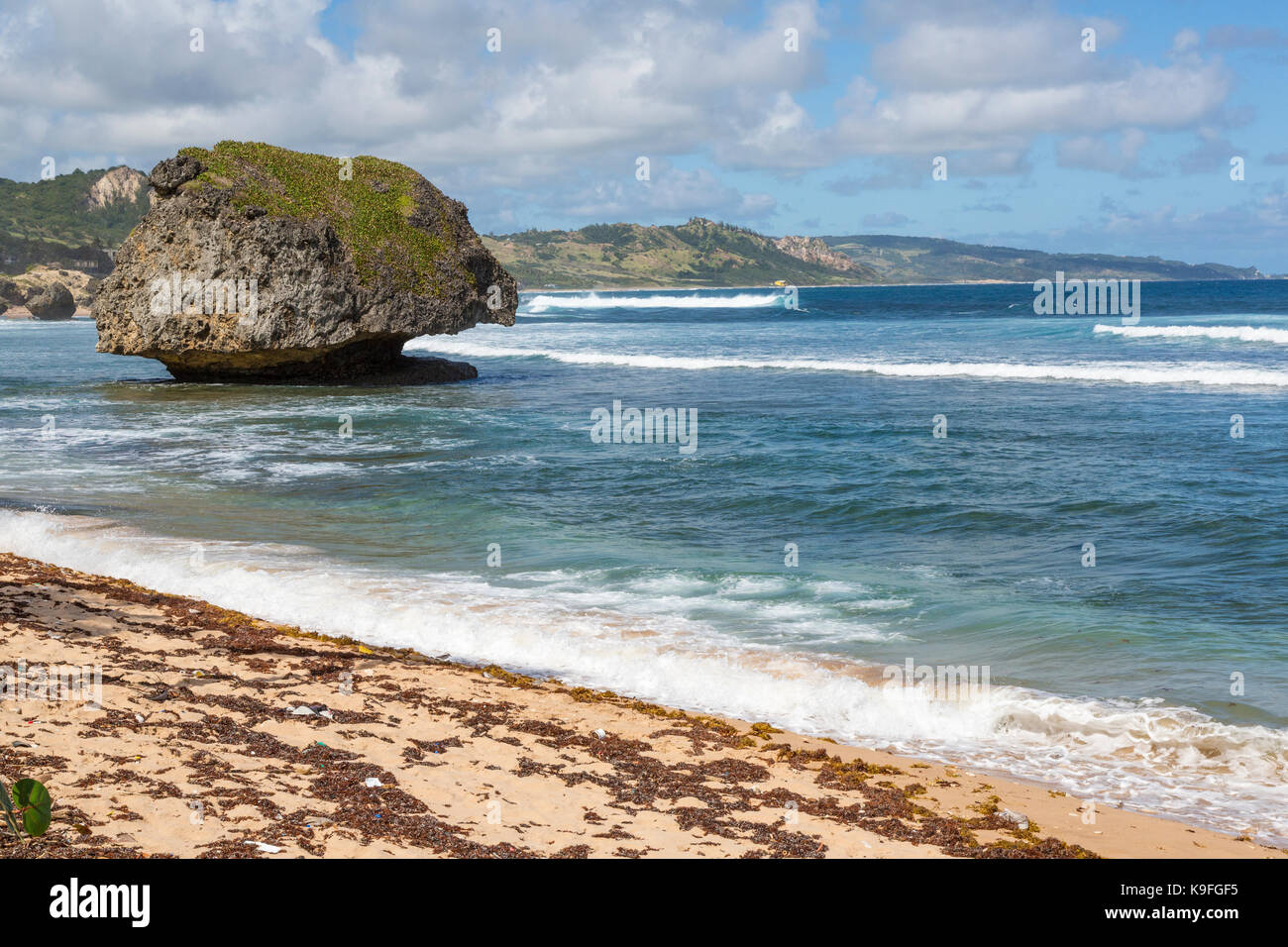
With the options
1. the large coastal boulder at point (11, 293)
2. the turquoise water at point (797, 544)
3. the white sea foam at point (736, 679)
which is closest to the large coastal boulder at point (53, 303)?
the large coastal boulder at point (11, 293)

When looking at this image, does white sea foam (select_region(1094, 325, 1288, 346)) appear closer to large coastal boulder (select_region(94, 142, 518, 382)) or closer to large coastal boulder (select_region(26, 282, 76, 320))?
large coastal boulder (select_region(94, 142, 518, 382))

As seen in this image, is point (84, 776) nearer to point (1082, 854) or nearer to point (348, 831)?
point (348, 831)

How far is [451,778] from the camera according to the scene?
21.3 feet

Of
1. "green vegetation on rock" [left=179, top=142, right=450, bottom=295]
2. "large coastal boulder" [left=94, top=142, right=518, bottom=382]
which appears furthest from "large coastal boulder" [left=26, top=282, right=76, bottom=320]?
"green vegetation on rock" [left=179, top=142, right=450, bottom=295]

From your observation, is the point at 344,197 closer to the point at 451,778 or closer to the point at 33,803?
the point at 451,778

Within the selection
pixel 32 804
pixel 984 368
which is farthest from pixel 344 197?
pixel 32 804

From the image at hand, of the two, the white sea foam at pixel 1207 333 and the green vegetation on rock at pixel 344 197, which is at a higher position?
the green vegetation on rock at pixel 344 197

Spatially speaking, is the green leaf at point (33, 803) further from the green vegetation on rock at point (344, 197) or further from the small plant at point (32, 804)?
the green vegetation on rock at point (344, 197)

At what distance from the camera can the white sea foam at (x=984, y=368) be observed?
3078 centimetres

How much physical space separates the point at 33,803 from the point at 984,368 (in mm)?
35313

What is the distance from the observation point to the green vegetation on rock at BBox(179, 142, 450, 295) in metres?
30.6

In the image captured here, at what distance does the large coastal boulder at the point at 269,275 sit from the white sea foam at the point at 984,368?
11.5m

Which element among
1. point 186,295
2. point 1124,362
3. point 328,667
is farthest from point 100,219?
point 328,667

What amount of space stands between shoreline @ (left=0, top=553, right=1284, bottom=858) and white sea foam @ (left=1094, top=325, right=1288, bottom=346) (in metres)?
41.6
